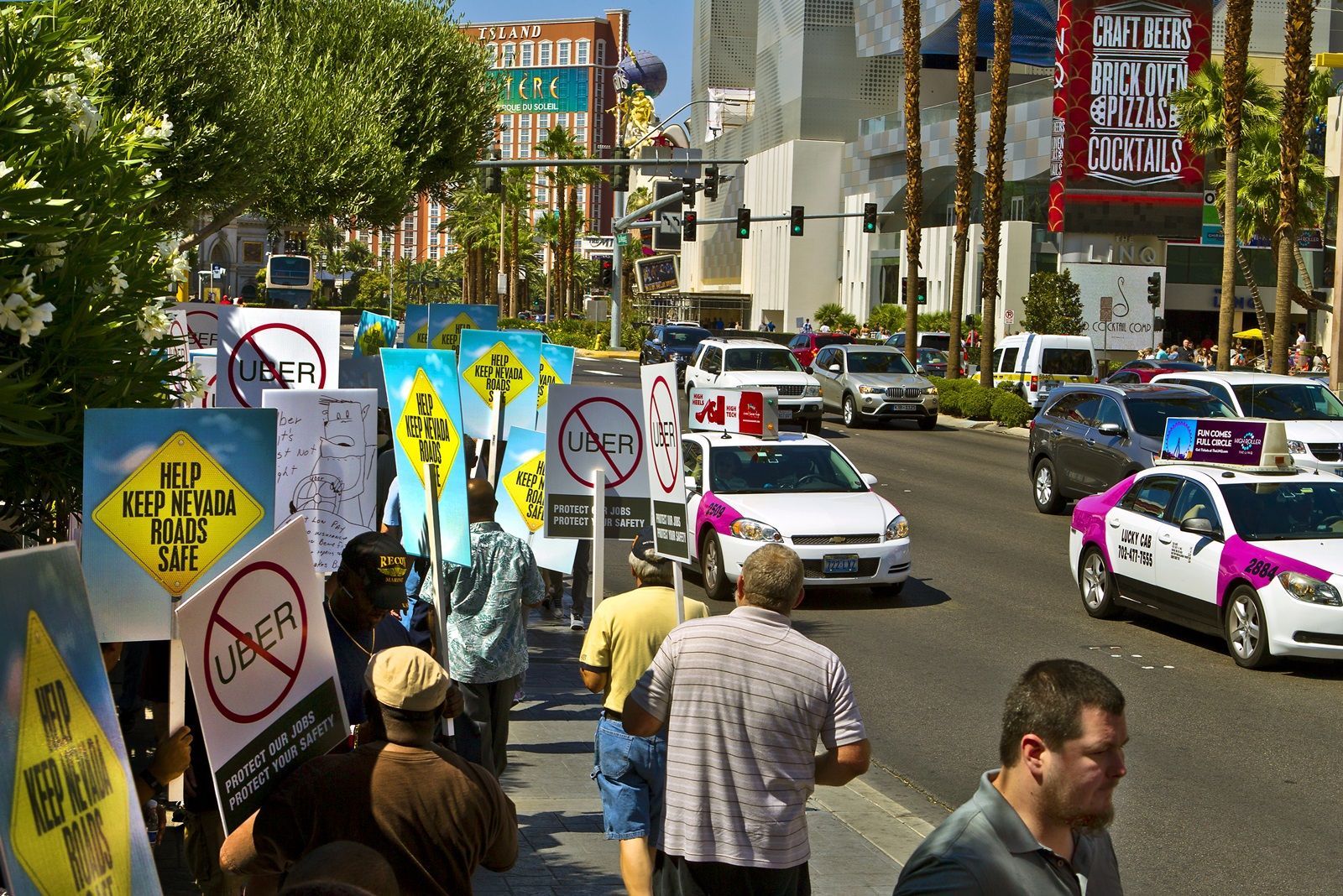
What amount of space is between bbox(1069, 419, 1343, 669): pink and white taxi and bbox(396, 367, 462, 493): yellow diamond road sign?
6682 millimetres

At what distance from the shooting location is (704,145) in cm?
12469

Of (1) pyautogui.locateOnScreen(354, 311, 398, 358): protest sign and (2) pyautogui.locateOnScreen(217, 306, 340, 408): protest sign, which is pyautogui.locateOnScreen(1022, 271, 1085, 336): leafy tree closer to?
(1) pyautogui.locateOnScreen(354, 311, 398, 358): protest sign

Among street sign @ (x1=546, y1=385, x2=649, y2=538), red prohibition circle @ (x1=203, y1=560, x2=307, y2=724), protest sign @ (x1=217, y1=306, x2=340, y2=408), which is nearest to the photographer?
red prohibition circle @ (x1=203, y1=560, x2=307, y2=724)

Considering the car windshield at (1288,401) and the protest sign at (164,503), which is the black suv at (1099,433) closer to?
the car windshield at (1288,401)

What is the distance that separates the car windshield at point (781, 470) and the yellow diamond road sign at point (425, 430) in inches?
290

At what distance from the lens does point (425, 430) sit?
27.1ft

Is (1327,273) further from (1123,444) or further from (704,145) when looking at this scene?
(704,145)

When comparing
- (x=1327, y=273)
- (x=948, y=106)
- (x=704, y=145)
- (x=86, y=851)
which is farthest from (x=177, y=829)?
(x=704, y=145)

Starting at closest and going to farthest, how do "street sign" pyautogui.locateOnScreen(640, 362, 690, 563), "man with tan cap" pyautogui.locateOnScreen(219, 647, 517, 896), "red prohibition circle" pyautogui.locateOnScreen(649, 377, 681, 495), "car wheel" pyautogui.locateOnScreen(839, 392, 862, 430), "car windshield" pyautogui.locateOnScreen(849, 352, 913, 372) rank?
"man with tan cap" pyautogui.locateOnScreen(219, 647, 517, 896) → "street sign" pyautogui.locateOnScreen(640, 362, 690, 563) → "red prohibition circle" pyautogui.locateOnScreen(649, 377, 681, 495) → "car wheel" pyautogui.locateOnScreen(839, 392, 862, 430) → "car windshield" pyautogui.locateOnScreen(849, 352, 913, 372)

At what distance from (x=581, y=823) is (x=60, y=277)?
377cm

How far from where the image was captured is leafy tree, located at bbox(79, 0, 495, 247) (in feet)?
57.1

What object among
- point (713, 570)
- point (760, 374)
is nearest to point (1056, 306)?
point (760, 374)

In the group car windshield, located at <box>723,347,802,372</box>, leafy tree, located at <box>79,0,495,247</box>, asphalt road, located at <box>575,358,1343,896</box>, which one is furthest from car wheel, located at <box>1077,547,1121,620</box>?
car windshield, located at <box>723,347,802,372</box>

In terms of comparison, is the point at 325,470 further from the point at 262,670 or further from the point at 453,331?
the point at 453,331
